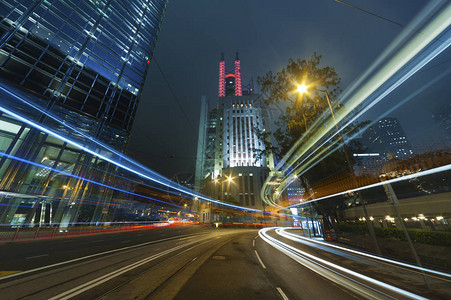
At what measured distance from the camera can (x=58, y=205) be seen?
2481cm

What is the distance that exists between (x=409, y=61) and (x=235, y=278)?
45.3ft

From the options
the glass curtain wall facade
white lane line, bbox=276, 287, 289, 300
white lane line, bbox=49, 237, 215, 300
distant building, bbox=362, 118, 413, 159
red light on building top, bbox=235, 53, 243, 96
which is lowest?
white lane line, bbox=276, 287, 289, 300

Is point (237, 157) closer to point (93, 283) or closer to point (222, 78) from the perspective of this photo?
point (222, 78)

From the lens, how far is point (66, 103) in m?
25.8

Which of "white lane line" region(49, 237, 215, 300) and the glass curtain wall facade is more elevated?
the glass curtain wall facade

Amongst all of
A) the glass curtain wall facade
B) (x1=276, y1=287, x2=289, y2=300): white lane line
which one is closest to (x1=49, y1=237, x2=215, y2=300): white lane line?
(x1=276, y1=287, x2=289, y2=300): white lane line

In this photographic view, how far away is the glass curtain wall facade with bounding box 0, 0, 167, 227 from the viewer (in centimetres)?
2103

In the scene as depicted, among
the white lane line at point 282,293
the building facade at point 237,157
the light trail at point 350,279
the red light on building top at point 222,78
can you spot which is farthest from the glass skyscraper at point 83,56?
the red light on building top at point 222,78

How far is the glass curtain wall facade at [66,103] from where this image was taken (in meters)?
21.0

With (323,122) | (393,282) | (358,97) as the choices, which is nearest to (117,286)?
(393,282)

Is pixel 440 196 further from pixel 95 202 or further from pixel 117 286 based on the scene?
pixel 95 202

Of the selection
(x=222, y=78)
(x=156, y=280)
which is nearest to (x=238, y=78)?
(x=222, y=78)

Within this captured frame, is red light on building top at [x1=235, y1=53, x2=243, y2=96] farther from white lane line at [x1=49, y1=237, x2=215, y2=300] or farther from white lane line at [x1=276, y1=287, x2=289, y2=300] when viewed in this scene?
white lane line at [x1=276, y1=287, x2=289, y2=300]

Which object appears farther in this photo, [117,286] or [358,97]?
[358,97]
